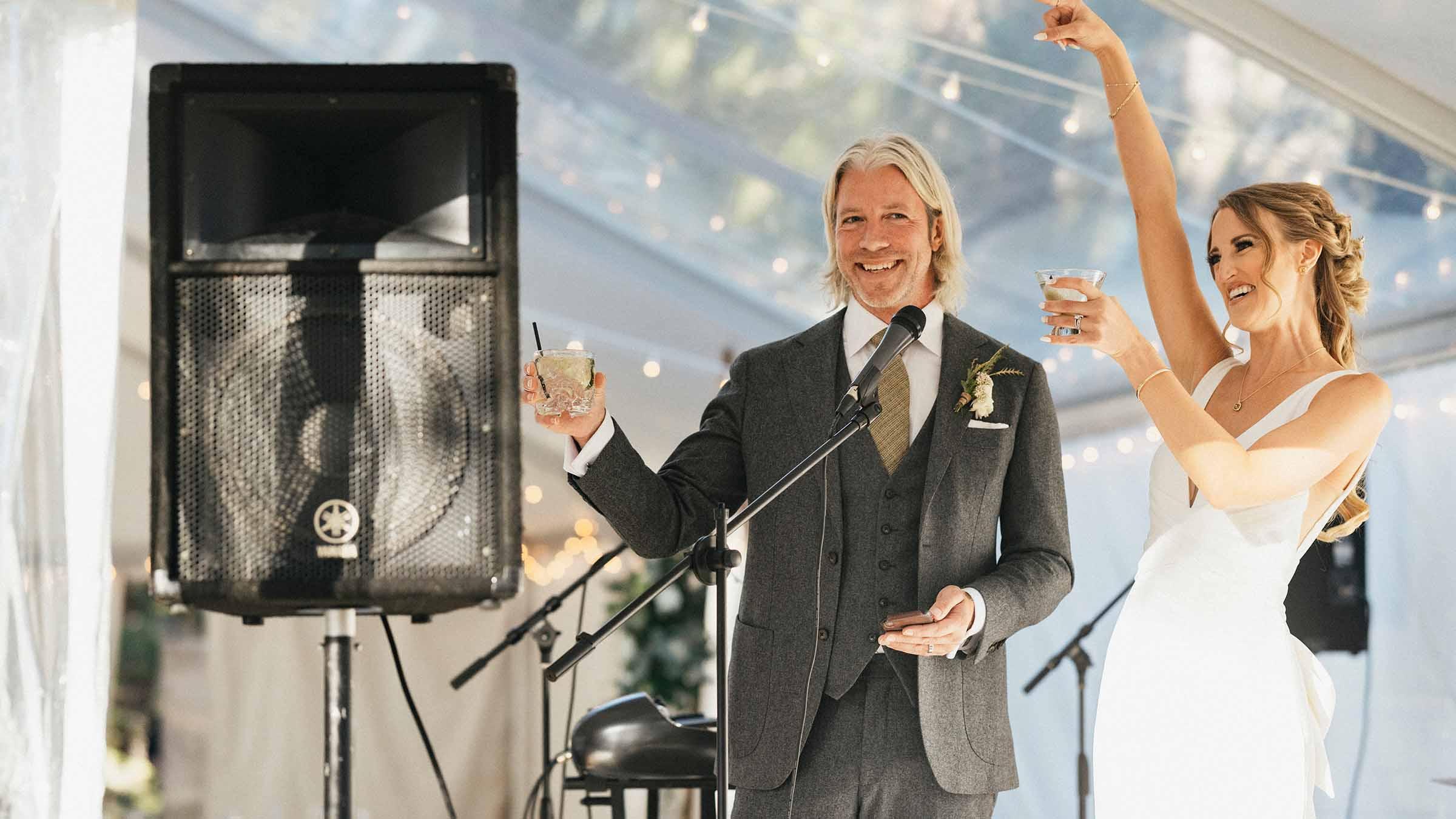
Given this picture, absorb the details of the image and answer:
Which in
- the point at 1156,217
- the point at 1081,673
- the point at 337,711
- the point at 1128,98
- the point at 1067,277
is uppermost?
the point at 1128,98

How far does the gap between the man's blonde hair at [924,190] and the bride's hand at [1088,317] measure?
0.29 meters

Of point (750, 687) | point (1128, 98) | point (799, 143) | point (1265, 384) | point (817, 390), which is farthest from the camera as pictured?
point (799, 143)

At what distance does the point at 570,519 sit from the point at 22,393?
3413 mm

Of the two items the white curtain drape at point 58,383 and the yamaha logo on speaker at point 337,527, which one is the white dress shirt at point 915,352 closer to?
the yamaha logo on speaker at point 337,527

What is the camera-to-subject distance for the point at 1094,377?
15.6 feet

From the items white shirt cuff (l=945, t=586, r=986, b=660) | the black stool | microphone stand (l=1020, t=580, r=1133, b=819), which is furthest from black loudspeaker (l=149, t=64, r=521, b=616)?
→ microphone stand (l=1020, t=580, r=1133, b=819)

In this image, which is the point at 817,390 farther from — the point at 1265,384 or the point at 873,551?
the point at 1265,384

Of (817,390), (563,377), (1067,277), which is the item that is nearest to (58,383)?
(563,377)

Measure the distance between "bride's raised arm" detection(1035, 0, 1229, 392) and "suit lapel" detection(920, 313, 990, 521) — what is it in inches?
15.5

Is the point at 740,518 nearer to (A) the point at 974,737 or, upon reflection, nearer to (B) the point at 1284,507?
(A) the point at 974,737

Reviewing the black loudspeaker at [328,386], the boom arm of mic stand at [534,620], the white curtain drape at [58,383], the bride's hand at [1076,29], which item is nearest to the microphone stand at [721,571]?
the black loudspeaker at [328,386]

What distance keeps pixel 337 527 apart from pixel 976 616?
88cm

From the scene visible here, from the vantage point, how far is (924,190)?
7.12 ft

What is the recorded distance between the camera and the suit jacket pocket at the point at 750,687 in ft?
6.55
